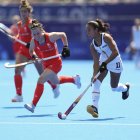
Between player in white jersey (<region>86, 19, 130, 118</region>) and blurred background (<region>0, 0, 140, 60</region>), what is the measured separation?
18.5 meters

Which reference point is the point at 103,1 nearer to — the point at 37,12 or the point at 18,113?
the point at 37,12

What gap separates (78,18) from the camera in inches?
1246

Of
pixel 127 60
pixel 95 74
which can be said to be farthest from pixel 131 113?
pixel 127 60

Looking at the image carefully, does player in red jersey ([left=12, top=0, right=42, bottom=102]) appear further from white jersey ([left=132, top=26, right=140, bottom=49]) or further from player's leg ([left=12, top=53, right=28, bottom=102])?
white jersey ([left=132, top=26, right=140, bottom=49])

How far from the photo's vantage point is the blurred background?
3106cm

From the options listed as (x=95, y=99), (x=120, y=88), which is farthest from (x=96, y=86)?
(x=120, y=88)

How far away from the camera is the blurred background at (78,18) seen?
31062mm

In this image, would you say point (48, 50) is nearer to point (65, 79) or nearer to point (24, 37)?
point (65, 79)

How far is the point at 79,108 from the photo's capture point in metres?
13.2

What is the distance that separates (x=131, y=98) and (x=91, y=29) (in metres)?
3.66

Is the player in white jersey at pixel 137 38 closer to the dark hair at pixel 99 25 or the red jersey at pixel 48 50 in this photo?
the red jersey at pixel 48 50

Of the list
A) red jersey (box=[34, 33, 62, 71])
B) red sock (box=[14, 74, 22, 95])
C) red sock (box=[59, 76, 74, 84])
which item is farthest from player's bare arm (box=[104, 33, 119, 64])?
red sock (box=[14, 74, 22, 95])

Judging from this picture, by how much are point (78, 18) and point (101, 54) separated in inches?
769

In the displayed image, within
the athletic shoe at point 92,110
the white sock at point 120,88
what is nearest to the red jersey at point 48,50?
the white sock at point 120,88
